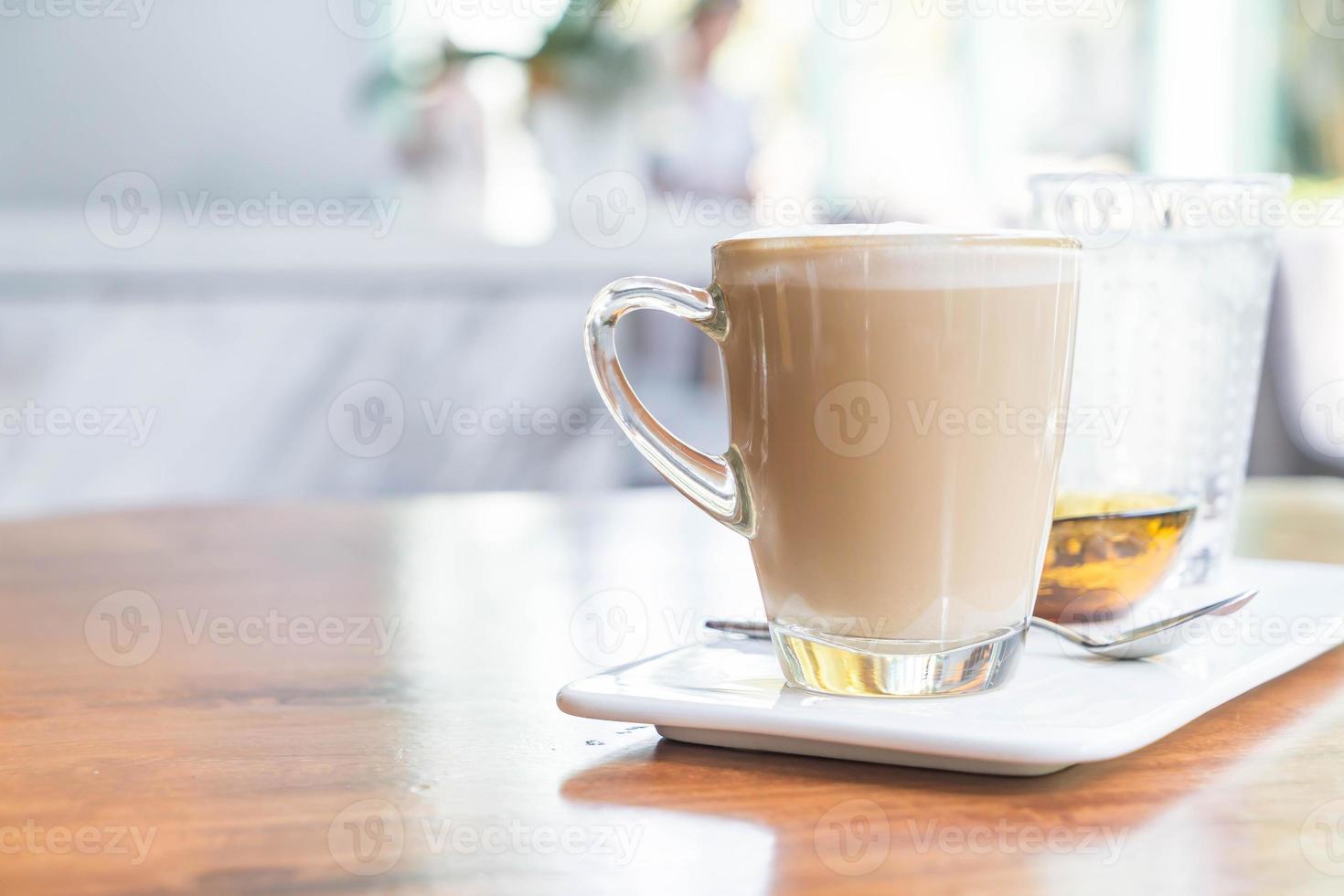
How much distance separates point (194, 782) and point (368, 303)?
1.68 meters

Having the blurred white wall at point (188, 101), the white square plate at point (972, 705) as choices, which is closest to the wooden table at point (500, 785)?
the white square plate at point (972, 705)

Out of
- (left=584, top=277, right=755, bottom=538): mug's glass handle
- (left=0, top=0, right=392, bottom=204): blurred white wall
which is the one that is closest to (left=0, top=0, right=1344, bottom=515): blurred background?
(left=0, top=0, right=392, bottom=204): blurred white wall

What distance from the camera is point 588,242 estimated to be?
206 centimetres

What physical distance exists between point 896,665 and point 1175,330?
11.7 inches

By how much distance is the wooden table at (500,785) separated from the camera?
0.99 feet

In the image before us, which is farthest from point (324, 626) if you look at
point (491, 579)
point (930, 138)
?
point (930, 138)

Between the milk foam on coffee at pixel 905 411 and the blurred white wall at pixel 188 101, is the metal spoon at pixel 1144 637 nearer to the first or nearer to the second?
the milk foam on coffee at pixel 905 411

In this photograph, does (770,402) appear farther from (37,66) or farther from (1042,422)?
(37,66)

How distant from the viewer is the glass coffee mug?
0.40m

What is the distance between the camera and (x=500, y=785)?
14.5 inches

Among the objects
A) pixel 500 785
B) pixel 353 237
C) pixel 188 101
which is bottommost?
pixel 500 785

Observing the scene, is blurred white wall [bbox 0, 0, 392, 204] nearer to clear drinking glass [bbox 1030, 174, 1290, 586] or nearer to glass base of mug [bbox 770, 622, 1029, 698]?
clear drinking glass [bbox 1030, 174, 1290, 586]

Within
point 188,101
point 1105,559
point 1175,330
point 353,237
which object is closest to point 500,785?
point 1105,559

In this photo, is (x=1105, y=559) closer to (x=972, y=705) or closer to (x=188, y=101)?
(x=972, y=705)
